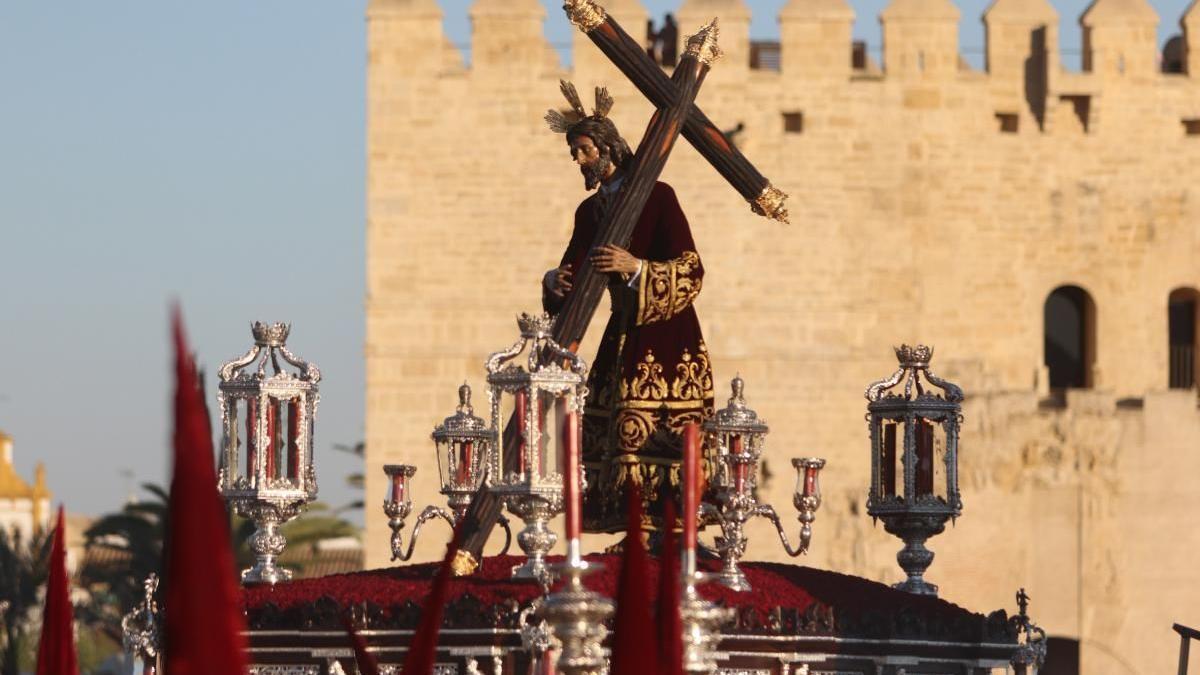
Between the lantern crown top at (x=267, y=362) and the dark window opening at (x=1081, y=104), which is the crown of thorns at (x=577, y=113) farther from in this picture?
the dark window opening at (x=1081, y=104)

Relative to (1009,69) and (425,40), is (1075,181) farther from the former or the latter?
(425,40)

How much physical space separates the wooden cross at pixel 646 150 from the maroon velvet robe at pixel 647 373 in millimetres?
165

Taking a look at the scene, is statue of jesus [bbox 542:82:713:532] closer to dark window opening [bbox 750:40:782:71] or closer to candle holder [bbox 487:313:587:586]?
candle holder [bbox 487:313:587:586]

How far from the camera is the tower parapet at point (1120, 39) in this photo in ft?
117

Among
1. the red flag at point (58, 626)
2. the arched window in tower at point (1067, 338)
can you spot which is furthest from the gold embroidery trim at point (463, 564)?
the arched window in tower at point (1067, 338)

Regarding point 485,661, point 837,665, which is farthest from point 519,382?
point 837,665

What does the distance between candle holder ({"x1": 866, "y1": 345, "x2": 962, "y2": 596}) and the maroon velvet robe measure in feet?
3.42

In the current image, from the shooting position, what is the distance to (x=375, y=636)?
33.9 ft

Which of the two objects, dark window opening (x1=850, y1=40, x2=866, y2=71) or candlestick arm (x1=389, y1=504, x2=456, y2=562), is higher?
dark window opening (x1=850, y1=40, x2=866, y2=71)

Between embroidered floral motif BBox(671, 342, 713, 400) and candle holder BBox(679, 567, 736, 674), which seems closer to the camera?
candle holder BBox(679, 567, 736, 674)

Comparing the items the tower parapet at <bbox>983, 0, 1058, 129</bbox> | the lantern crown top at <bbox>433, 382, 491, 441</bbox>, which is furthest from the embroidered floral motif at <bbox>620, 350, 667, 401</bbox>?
the tower parapet at <bbox>983, 0, 1058, 129</bbox>

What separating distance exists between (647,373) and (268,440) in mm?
1515

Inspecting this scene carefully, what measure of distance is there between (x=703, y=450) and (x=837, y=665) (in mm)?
1164

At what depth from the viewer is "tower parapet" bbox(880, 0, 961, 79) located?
35.4 metres
